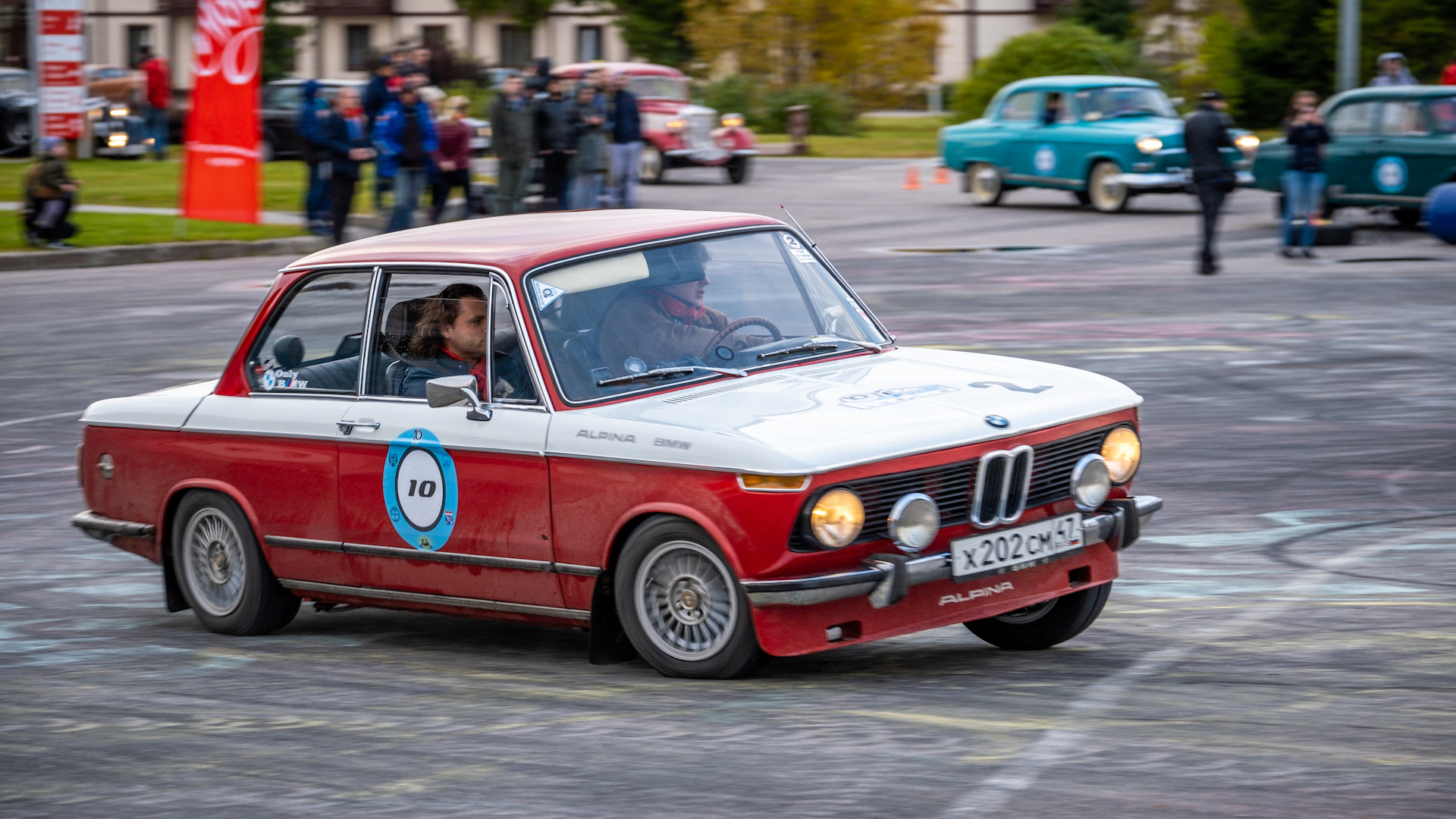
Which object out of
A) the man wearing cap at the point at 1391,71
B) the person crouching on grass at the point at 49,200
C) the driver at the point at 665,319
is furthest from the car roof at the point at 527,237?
the man wearing cap at the point at 1391,71

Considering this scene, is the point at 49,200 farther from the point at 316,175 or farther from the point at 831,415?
the point at 831,415

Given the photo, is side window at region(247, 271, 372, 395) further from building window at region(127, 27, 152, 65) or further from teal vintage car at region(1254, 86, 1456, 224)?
building window at region(127, 27, 152, 65)

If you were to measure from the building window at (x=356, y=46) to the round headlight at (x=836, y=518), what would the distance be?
7301 centimetres

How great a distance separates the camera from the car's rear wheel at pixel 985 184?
95.1ft

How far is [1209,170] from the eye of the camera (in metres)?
19.3

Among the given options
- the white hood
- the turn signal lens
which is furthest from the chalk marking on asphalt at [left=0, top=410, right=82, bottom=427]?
the turn signal lens

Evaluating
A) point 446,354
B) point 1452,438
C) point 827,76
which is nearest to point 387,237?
point 446,354

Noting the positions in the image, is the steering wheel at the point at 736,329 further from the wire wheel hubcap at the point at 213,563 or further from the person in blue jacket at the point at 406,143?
the person in blue jacket at the point at 406,143

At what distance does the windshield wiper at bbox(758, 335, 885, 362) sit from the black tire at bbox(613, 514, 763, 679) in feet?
3.17

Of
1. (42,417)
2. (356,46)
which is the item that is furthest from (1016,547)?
(356,46)

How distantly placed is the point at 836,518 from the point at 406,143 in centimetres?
1630

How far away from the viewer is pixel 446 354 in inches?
260

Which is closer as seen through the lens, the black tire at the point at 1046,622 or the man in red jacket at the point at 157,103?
the black tire at the point at 1046,622

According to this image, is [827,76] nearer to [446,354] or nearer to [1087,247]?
[1087,247]
